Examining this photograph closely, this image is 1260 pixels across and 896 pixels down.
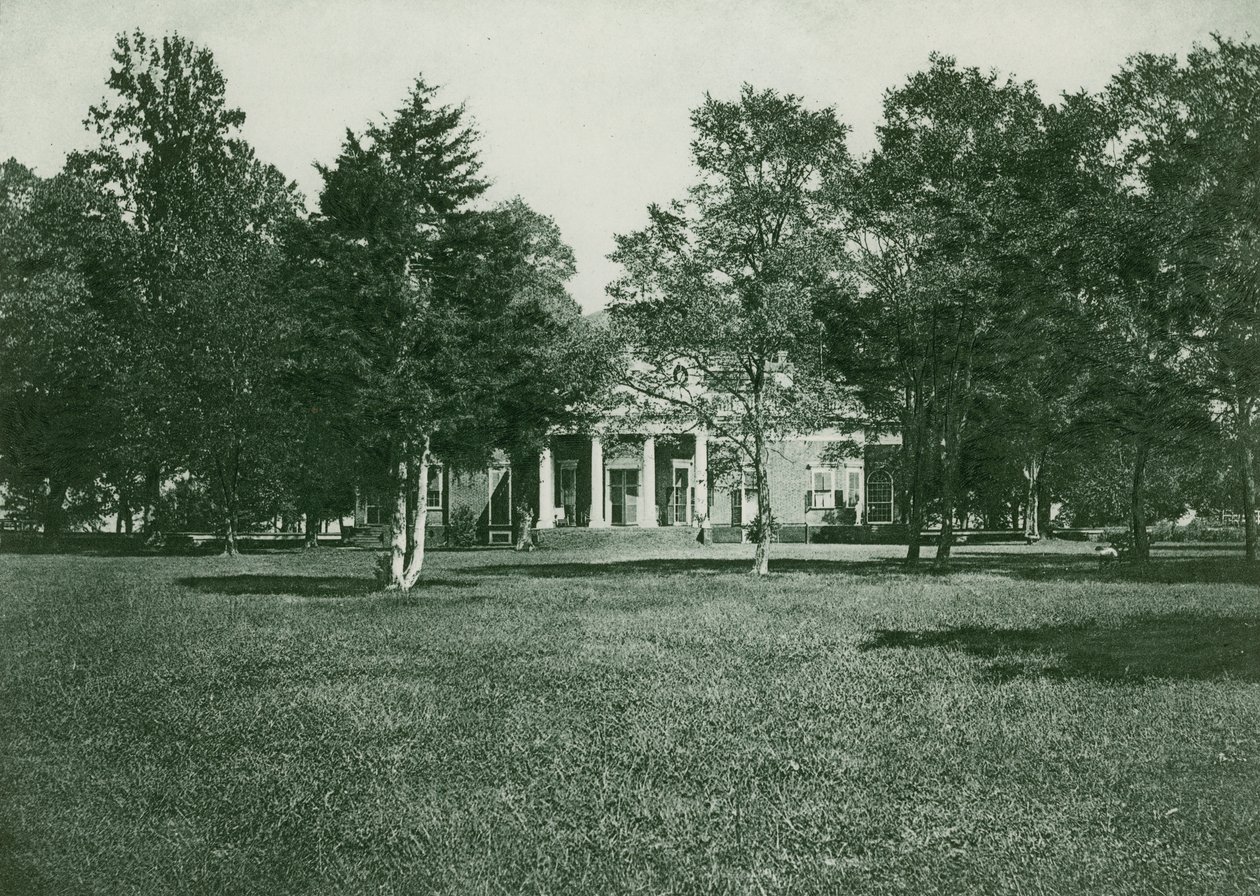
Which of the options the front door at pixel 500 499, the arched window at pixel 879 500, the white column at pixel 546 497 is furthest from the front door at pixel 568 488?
the arched window at pixel 879 500

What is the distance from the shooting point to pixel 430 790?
19.2 ft

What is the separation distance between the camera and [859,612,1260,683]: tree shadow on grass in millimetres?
9367

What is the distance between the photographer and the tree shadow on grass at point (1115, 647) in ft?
30.7

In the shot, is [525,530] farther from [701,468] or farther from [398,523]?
[398,523]

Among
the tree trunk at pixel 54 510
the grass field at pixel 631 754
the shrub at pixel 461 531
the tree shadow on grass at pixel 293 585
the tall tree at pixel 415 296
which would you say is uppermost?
the tall tree at pixel 415 296

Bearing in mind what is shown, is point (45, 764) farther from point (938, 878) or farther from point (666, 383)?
point (666, 383)

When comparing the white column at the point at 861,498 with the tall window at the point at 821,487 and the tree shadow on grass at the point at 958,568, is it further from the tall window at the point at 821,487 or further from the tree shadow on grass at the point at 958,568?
the tree shadow on grass at the point at 958,568

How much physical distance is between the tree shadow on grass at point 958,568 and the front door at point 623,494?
45.2 ft

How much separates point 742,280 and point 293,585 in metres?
11.8

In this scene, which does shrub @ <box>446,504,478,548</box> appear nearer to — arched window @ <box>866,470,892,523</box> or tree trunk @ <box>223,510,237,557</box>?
tree trunk @ <box>223,510,237,557</box>

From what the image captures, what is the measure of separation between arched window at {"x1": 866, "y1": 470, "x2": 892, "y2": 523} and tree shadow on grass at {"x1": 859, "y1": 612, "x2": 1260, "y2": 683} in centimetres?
3334

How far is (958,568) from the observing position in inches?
995

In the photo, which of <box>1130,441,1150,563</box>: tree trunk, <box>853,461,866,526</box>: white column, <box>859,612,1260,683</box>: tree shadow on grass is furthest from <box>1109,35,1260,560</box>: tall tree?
<box>853,461,866,526</box>: white column

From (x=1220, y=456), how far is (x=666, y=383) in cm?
1662
